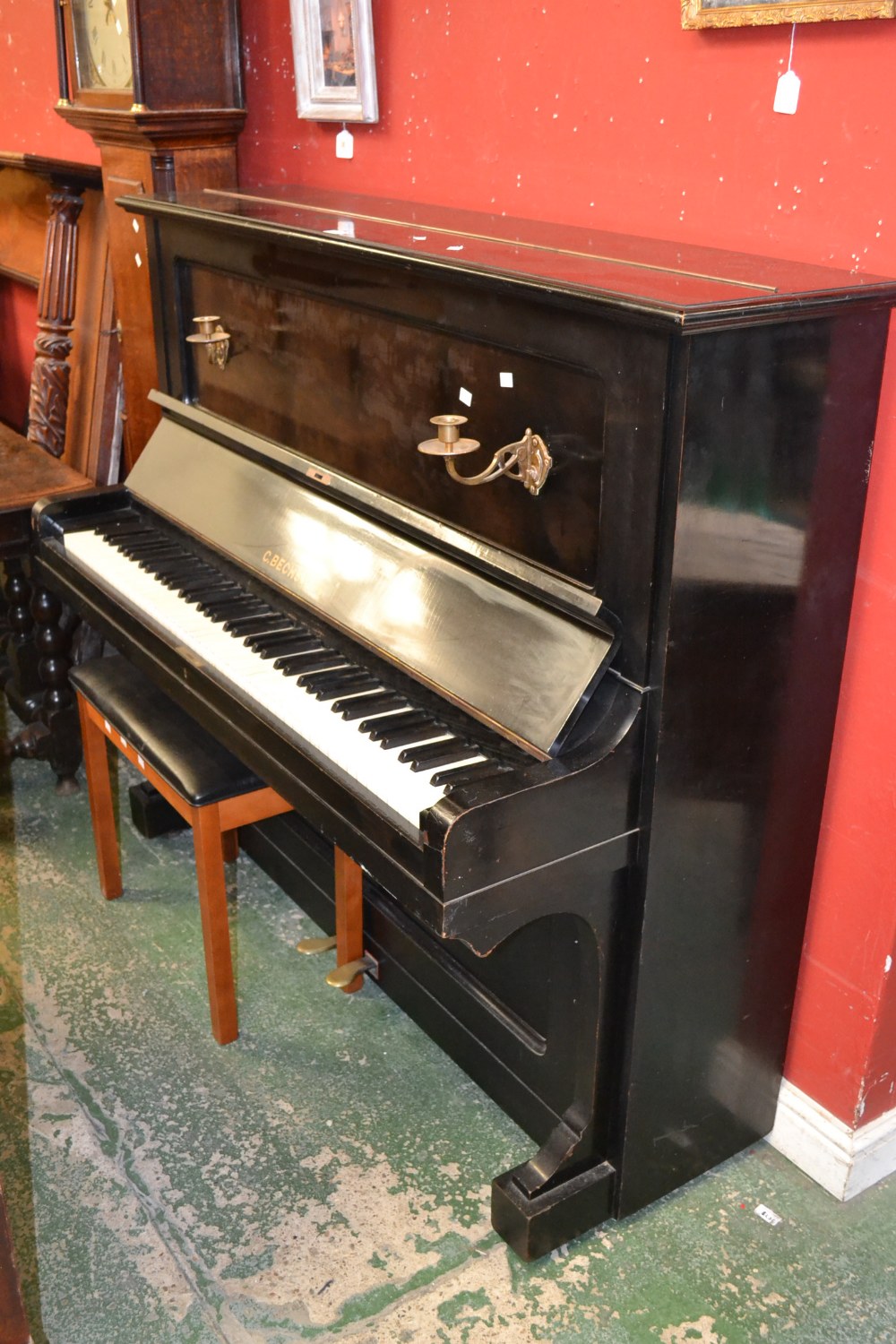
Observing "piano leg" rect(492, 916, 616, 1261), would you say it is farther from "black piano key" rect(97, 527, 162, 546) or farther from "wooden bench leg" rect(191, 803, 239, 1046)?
"black piano key" rect(97, 527, 162, 546)

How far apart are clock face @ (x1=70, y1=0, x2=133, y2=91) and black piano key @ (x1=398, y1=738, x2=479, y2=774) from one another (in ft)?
5.11

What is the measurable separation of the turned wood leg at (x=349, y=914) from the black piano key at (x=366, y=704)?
0.57m

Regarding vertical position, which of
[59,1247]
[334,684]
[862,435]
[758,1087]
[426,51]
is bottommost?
[59,1247]

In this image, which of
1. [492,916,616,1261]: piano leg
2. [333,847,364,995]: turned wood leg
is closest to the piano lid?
[492,916,616,1261]: piano leg

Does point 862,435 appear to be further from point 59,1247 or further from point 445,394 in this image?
point 59,1247

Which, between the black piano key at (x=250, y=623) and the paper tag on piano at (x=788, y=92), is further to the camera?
the black piano key at (x=250, y=623)

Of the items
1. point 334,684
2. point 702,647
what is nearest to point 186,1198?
point 334,684

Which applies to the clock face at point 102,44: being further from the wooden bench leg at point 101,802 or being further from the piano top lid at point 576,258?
the wooden bench leg at point 101,802

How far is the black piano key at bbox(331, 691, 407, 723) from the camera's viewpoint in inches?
66.7

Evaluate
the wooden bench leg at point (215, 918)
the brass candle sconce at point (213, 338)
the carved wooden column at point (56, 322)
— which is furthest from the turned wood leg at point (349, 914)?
the carved wooden column at point (56, 322)

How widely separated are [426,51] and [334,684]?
110 cm

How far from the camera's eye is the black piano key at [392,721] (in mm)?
1637

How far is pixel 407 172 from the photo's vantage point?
2.16 meters

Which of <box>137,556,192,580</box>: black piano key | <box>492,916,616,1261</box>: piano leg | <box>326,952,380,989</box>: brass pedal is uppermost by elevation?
<box>137,556,192,580</box>: black piano key
